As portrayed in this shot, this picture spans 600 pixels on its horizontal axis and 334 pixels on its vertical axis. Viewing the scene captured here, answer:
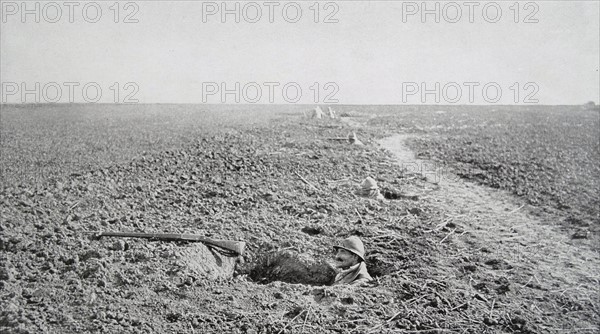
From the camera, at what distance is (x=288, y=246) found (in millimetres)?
4156

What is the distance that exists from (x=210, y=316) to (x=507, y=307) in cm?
227

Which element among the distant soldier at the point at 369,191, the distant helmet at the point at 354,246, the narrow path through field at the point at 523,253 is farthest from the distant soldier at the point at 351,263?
the distant soldier at the point at 369,191

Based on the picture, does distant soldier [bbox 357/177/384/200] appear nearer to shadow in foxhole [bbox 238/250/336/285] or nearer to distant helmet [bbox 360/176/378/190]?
distant helmet [bbox 360/176/378/190]

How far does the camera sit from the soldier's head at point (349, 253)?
3.89 meters

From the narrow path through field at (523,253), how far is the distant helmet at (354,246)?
82 cm

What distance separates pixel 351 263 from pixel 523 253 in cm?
183

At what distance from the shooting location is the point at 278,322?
2.91 m

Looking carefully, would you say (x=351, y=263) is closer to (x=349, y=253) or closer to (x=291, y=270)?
(x=349, y=253)

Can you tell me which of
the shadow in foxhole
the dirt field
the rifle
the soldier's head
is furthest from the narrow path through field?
the rifle

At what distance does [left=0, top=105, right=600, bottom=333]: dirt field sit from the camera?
2.97 metres

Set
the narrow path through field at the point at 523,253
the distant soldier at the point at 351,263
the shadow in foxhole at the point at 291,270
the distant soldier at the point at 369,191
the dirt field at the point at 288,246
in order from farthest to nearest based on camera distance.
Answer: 1. the distant soldier at the point at 369,191
2. the shadow in foxhole at the point at 291,270
3. the distant soldier at the point at 351,263
4. the narrow path through field at the point at 523,253
5. the dirt field at the point at 288,246

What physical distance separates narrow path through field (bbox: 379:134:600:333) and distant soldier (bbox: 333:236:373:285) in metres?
0.84

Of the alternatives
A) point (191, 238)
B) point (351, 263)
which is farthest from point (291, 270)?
point (191, 238)

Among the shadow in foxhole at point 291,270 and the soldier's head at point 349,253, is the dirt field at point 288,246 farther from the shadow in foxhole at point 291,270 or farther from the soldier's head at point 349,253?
the soldier's head at point 349,253
